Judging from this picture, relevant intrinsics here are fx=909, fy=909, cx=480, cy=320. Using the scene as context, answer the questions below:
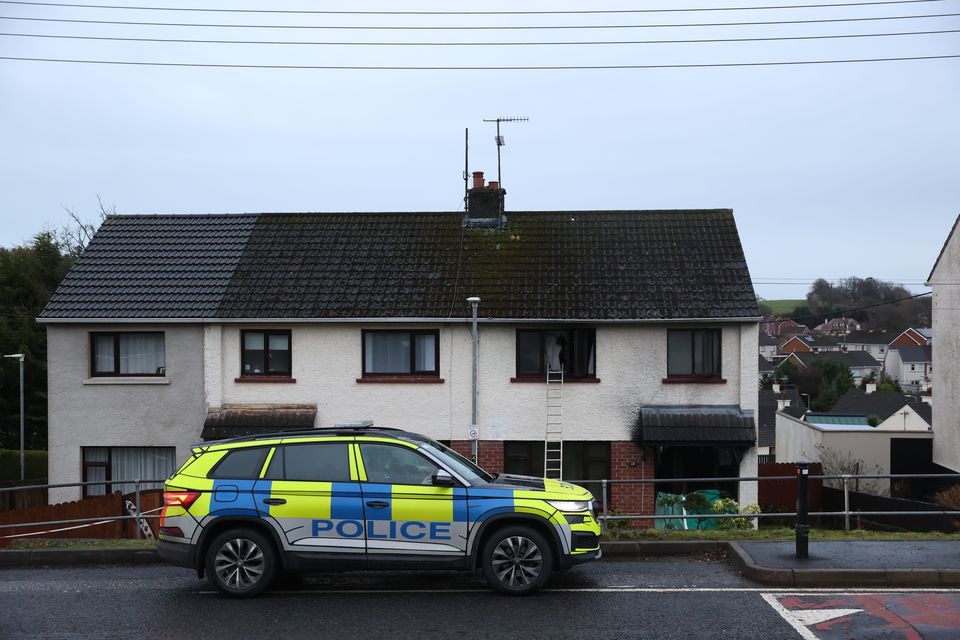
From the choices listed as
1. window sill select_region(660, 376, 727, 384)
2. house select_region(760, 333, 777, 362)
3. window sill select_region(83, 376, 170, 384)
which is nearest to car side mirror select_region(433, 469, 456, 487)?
window sill select_region(660, 376, 727, 384)

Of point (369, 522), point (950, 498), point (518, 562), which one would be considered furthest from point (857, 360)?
point (369, 522)

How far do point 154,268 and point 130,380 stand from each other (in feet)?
9.01

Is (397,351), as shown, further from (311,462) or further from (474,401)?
(311,462)

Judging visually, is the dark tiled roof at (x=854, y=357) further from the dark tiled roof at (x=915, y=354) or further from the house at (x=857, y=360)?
the dark tiled roof at (x=915, y=354)

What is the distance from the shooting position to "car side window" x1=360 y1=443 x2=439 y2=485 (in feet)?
29.9

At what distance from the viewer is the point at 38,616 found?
28.2 ft

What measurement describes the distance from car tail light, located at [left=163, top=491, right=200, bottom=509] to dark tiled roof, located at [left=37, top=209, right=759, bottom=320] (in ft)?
32.3

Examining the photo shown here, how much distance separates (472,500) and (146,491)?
37.7 feet

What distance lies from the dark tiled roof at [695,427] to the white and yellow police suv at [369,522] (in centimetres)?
902

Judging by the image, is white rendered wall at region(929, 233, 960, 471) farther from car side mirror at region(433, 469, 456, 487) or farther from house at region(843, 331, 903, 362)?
house at region(843, 331, 903, 362)

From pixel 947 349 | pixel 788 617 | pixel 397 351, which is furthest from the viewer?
pixel 947 349

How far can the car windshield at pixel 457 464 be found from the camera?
928 cm

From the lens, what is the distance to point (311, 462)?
9266mm

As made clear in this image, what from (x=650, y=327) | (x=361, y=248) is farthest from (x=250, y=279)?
(x=650, y=327)
